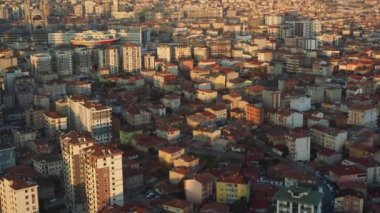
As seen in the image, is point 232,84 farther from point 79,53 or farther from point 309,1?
point 309,1

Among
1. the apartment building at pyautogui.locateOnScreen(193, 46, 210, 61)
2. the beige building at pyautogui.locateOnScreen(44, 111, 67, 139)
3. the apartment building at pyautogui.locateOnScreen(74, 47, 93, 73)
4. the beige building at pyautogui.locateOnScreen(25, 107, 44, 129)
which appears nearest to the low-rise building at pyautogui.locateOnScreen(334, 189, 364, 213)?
the beige building at pyautogui.locateOnScreen(44, 111, 67, 139)

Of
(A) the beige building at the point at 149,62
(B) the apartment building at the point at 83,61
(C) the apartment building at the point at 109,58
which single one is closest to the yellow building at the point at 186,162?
(C) the apartment building at the point at 109,58

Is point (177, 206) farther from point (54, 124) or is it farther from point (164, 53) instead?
point (164, 53)

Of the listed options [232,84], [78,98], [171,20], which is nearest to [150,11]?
[171,20]

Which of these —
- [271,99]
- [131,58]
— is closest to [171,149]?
[271,99]

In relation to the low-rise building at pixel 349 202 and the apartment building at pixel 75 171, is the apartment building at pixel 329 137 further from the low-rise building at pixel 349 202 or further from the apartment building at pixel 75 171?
the apartment building at pixel 75 171

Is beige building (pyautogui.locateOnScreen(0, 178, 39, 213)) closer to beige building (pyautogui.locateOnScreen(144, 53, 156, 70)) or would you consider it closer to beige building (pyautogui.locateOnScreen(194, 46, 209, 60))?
beige building (pyautogui.locateOnScreen(144, 53, 156, 70))
